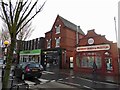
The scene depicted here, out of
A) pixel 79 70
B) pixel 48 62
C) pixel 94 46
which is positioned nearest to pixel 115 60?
pixel 94 46

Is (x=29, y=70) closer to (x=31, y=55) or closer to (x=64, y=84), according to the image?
(x=64, y=84)

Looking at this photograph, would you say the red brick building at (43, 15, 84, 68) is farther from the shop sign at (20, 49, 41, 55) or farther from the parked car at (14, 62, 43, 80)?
the parked car at (14, 62, 43, 80)

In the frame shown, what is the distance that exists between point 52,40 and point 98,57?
496 inches

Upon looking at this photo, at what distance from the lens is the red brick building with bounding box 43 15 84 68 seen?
30.0 m

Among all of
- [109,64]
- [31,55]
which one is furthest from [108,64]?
[31,55]

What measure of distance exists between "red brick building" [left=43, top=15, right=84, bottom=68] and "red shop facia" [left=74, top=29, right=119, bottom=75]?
4.44 m

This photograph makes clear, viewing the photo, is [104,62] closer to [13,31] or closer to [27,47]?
[13,31]

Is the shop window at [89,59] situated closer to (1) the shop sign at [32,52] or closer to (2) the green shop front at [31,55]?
(1) the shop sign at [32,52]

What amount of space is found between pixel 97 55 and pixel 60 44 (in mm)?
9939

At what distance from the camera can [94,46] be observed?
23250 millimetres

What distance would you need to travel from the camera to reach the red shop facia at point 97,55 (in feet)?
69.3

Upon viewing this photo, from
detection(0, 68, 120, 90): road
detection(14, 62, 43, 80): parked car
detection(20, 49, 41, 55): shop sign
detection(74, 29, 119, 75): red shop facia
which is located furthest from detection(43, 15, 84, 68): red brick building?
detection(0, 68, 120, 90): road

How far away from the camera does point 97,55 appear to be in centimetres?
2288

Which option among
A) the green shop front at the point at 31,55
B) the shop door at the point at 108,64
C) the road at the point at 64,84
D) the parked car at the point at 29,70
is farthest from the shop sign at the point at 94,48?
the green shop front at the point at 31,55
